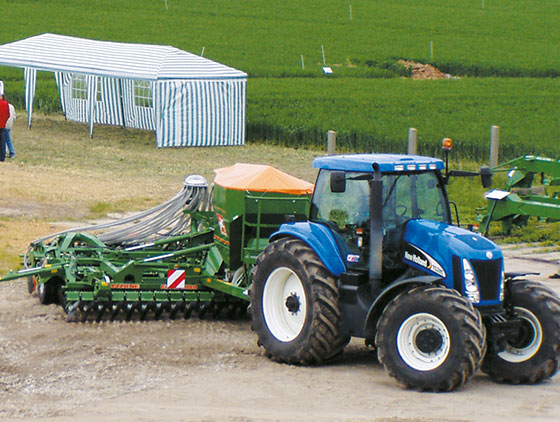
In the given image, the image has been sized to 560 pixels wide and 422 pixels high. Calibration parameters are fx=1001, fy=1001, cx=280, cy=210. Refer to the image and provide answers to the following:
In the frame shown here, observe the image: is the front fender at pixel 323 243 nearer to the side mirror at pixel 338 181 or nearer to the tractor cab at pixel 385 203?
the tractor cab at pixel 385 203

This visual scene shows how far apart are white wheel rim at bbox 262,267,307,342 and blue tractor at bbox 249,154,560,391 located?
0.01 meters

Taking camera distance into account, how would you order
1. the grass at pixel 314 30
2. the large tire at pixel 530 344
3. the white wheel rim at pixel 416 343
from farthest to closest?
the grass at pixel 314 30 → the large tire at pixel 530 344 → the white wheel rim at pixel 416 343

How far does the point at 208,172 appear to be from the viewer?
76.9 feet

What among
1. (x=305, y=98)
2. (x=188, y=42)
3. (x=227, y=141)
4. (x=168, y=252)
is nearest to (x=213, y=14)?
(x=188, y=42)

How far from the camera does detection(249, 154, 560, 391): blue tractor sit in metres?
8.12

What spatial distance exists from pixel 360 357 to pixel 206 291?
2271mm

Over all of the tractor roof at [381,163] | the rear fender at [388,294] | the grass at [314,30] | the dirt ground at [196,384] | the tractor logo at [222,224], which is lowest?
the dirt ground at [196,384]

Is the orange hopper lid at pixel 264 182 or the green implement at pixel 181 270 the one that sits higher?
the orange hopper lid at pixel 264 182

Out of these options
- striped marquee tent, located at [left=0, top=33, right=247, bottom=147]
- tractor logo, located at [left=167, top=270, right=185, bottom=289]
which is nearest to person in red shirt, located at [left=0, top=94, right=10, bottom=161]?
striped marquee tent, located at [left=0, top=33, right=247, bottom=147]

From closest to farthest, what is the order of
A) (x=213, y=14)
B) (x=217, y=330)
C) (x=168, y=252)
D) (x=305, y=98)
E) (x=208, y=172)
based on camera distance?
(x=217, y=330) → (x=168, y=252) → (x=208, y=172) → (x=305, y=98) → (x=213, y=14)

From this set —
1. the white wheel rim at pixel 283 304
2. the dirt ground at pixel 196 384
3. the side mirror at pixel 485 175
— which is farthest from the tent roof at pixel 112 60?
the side mirror at pixel 485 175

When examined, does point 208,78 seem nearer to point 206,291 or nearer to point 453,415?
point 206,291

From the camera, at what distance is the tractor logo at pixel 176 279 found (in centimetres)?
1102

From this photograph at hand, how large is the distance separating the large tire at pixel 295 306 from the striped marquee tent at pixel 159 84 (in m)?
18.4
